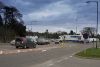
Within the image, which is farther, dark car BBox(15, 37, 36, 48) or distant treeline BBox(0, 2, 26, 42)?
distant treeline BBox(0, 2, 26, 42)

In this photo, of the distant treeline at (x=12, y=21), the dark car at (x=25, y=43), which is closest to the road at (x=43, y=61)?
the dark car at (x=25, y=43)

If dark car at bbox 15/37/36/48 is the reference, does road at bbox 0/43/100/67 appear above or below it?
below

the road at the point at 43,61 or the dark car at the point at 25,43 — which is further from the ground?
the dark car at the point at 25,43

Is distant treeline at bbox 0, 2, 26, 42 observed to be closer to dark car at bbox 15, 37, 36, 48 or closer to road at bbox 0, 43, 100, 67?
dark car at bbox 15, 37, 36, 48

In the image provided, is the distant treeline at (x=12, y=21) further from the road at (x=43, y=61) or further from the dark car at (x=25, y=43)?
the road at (x=43, y=61)

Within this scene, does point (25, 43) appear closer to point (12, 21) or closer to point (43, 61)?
point (43, 61)

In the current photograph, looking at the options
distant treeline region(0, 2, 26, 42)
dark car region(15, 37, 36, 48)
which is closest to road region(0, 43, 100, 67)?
dark car region(15, 37, 36, 48)

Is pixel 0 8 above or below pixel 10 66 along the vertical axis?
above

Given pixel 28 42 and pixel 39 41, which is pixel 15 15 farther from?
pixel 28 42

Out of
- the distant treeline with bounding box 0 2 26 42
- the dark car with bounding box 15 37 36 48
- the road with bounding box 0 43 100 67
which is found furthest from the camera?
the distant treeline with bounding box 0 2 26 42

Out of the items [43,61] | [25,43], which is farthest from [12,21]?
[43,61]

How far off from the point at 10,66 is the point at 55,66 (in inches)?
116

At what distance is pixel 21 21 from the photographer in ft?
502

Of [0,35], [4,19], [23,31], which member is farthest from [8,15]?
[0,35]
